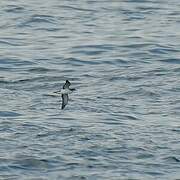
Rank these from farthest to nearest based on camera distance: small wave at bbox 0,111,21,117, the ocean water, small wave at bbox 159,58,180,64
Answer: small wave at bbox 159,58,180,64 → small wave at bbox 0,111,21,117 → the ocean water

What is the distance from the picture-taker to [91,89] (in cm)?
1922

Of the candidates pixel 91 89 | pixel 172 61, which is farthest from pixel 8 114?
pixel 172 61

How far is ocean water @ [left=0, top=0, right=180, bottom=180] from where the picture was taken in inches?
555

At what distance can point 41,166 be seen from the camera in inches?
544

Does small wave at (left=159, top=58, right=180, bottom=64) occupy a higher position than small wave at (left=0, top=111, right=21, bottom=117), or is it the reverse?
small wave at (left=159, top=58, right=180, bottom=64)

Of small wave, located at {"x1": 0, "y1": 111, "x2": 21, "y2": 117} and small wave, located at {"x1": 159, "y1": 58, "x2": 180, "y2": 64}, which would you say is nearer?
small wave, located at {"x1": 0, "y1": 111, "x2": 21, "y2": 117}

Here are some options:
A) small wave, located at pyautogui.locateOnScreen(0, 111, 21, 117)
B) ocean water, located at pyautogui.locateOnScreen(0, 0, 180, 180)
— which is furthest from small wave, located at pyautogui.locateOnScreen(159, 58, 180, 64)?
small wave, located at pyautogui.locateOnScreen(0, 111, 21, 117)

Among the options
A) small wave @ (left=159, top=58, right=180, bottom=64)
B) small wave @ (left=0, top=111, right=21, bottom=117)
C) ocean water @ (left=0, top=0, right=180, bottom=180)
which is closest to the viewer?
ocean water @ (left=0, top=0, right=180, bottom=180)

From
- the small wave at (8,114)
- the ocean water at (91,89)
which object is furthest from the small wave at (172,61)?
the small wave at (8,114)

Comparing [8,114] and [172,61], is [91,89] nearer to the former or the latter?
[8,114]

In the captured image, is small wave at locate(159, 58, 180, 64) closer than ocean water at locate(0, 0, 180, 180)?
No

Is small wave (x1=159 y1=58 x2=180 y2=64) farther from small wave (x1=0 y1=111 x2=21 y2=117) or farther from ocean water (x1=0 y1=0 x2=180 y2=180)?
small wave (x1=0 y1=111 x2=21 y2=117)

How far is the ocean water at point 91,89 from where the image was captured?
14102 mm

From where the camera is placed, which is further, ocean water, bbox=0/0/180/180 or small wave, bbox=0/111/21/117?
small wave, bbox=0/111/21/117
